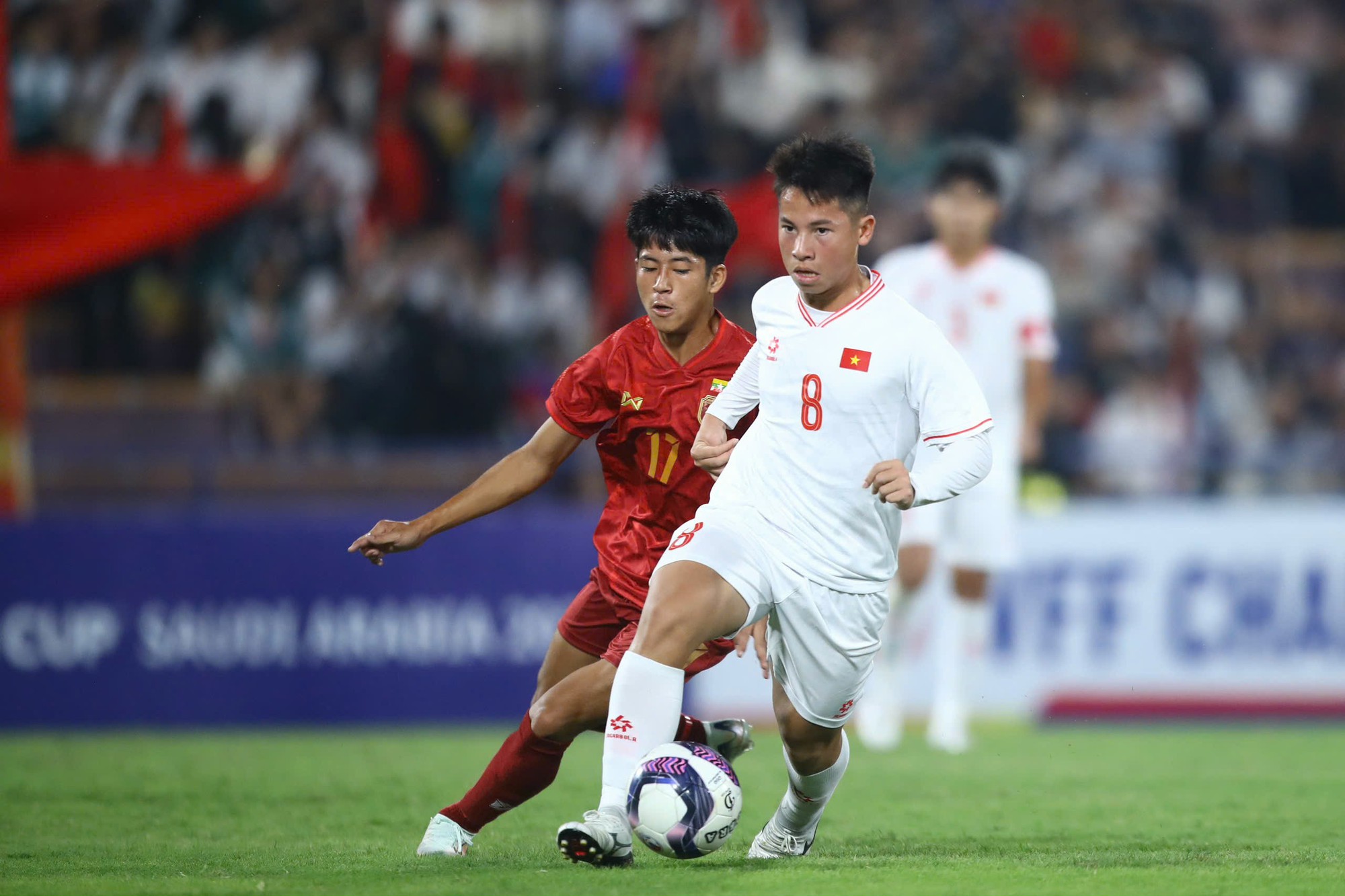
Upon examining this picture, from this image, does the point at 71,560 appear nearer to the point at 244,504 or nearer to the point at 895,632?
the point at 244,504

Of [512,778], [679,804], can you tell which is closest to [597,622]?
[512,778]

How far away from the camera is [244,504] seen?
36.6ft

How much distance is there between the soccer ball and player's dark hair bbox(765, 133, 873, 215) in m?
1.64

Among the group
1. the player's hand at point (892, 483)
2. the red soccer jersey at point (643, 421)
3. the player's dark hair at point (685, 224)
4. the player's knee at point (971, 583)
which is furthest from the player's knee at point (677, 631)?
the player's knee at point (971, 583)

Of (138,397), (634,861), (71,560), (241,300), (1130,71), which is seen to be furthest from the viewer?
(1130,71)

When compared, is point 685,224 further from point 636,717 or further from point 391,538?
point 636,717

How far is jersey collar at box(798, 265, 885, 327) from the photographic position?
5.12 m

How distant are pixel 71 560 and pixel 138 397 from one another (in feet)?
4.67

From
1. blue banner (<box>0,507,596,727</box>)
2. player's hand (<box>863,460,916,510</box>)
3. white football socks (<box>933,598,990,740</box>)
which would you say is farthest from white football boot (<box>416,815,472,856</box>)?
blue banner (<box>0,507,596,727</box>)

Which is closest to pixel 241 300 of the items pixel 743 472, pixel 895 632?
pixel 895 632

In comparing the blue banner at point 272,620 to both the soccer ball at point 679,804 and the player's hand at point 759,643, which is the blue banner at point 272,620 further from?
the soccer ball at point 679,804

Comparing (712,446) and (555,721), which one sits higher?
(712,446)

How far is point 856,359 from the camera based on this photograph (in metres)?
5.03

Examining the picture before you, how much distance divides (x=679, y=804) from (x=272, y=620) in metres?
6.71
